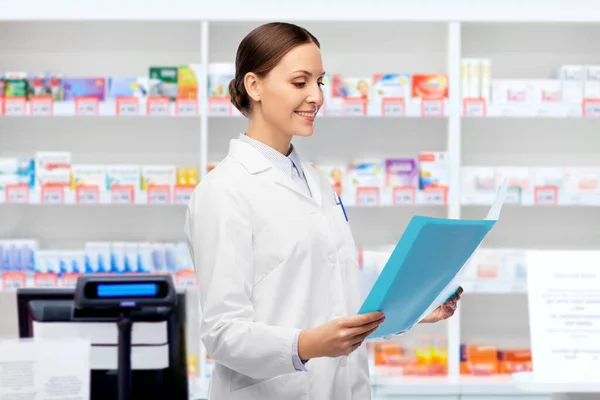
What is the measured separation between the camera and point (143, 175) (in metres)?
4.31

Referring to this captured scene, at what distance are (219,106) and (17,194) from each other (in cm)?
116

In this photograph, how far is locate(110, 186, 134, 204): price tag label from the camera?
4.24m

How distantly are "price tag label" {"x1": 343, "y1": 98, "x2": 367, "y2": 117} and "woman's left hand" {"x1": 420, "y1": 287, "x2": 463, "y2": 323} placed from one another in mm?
2527

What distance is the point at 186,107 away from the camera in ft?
14.0

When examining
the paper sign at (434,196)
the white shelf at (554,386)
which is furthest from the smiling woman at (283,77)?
the paper sign at (434,196)

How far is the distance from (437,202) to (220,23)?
160cm

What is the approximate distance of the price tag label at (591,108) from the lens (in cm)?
421

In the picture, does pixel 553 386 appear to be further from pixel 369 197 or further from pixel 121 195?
pixel 121 195

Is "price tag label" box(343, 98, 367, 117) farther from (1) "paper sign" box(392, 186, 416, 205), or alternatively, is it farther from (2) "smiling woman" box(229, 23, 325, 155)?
(2) "smiling woman" box(229, 23, 325, 155)

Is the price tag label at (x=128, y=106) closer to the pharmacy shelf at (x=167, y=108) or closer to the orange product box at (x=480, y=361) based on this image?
the pharmacy shelf at (x=167, y=108)

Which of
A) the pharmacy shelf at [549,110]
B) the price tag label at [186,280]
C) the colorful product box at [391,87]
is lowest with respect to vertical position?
the price tag label at [186,280]

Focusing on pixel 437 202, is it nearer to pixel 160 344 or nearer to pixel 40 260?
pixel 40 260

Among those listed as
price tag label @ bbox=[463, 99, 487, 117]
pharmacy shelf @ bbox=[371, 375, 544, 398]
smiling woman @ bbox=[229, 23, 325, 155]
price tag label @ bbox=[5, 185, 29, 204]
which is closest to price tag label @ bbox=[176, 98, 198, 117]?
price tag label @ bbox=[5, 185, 29, 204]

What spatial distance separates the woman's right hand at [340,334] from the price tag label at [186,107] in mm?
A: 3001
